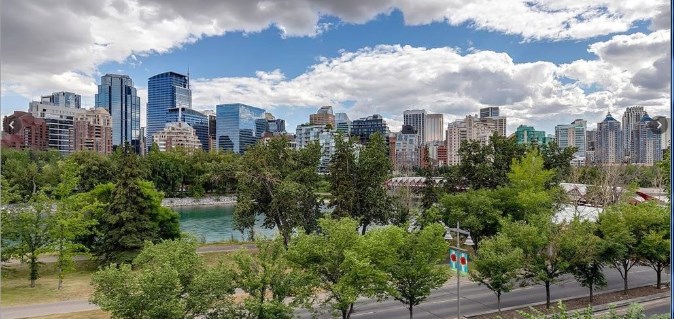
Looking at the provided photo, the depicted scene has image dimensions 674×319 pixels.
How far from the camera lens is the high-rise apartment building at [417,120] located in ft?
484

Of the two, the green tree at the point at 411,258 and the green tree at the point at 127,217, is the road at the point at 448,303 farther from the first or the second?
the green tree at the point at 127,217

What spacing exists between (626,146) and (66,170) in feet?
127

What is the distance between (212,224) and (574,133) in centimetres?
5672

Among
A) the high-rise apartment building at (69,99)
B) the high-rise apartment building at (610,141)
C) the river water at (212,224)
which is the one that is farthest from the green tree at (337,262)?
the high-rise apartment building at (69,99)

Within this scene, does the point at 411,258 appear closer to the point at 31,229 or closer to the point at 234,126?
the point at 31,229

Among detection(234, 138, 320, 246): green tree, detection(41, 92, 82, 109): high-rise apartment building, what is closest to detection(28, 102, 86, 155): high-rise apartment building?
detection(41, 92, 82, 109): high-rise apartment building

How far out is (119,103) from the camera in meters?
134

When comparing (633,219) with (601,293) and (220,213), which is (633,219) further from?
(220,213)

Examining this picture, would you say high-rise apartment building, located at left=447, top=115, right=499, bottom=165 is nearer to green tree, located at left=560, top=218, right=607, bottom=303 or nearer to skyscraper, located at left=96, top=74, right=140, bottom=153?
skyscraper, located at left=96, top=74, right=140, bottom=153

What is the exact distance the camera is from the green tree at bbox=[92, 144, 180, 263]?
1838 cm

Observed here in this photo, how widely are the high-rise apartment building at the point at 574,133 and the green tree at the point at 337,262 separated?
6324cm

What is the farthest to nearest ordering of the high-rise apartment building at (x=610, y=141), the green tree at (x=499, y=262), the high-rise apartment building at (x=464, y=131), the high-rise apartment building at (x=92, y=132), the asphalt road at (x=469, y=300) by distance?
1. the high-rise apartment building at (x=464, y=131)
2. the high-rise apartment building at (x=92, y=132)
3. the high-rise apartment building at (x=610, y=141)
4. the asphalt road at (x=469, y=300)
5. the green tree at (x=499, y=262)

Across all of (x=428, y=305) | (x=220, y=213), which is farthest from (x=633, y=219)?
(x=220, y=213)

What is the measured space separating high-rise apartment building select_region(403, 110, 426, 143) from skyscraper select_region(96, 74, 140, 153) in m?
84.9
